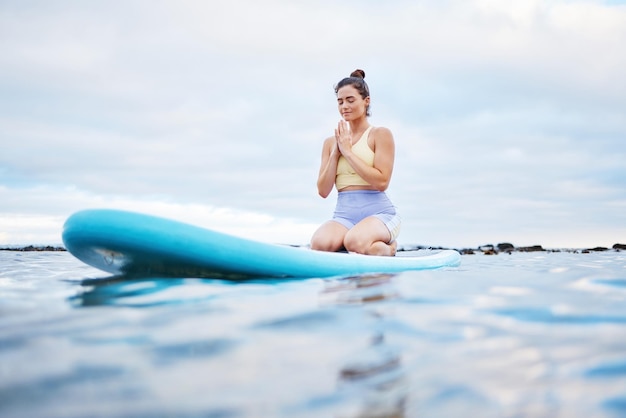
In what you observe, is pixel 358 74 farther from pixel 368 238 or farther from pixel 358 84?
pixel 368 238

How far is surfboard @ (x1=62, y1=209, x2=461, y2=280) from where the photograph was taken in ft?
11.0

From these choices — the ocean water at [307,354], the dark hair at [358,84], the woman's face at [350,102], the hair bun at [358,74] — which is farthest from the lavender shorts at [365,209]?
the ocean water at [307,354]

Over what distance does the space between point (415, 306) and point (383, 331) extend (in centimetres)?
57

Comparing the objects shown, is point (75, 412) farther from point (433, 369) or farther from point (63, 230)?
point (63, 230)

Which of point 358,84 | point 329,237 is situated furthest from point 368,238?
point 358,84

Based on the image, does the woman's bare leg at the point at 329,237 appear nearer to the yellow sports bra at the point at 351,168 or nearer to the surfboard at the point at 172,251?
the yellow sports bra at the point at 351,168

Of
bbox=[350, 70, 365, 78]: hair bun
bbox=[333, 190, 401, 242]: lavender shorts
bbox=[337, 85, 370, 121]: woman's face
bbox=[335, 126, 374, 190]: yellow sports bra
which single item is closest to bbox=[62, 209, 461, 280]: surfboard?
bbox=[333, 190, 401, 242]: lavender shorts

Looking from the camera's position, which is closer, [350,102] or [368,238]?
[368,238]

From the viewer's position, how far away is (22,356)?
1.73 metres

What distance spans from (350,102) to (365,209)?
1.02 m

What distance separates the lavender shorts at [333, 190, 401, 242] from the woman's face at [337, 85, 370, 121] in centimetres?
73

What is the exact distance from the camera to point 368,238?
488cm

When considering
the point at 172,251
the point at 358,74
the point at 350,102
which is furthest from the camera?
the point at 358,74

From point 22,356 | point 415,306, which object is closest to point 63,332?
point 22,356
